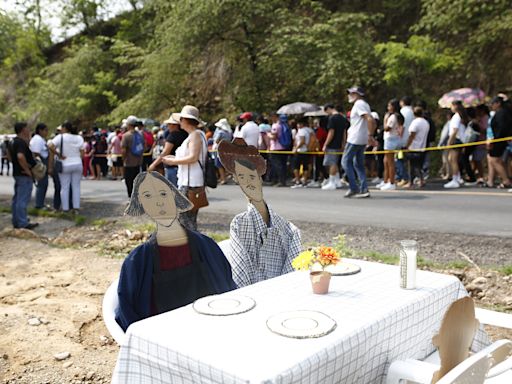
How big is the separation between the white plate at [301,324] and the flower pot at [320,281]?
30cm

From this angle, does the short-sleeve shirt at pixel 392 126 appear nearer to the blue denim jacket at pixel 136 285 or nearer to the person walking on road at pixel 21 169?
the person walking on road at pixel 21 169

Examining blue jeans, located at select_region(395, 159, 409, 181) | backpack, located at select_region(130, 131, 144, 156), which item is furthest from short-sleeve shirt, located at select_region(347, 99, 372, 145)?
backpack, located at select_region(130, 131, 144, 156)

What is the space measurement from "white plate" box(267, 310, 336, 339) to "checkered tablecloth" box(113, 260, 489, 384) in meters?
0.03

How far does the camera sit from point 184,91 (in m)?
23.9

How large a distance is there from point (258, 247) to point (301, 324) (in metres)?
1.36

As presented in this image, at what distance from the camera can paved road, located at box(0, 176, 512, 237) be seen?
757 cm

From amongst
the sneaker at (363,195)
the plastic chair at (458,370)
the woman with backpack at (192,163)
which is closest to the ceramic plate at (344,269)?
the plastic chair at (458,370)

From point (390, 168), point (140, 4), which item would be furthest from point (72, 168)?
point (140, 4)

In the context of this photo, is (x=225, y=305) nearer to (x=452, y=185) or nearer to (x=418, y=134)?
(x=418, y=134)

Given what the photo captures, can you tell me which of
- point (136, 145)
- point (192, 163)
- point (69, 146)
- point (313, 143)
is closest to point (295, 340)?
point (192, 163)

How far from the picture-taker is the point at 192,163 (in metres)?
6.09

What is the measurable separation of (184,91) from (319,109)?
903 cm

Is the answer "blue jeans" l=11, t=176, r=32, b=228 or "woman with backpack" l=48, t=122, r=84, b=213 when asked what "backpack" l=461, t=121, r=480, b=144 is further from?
"blue jeans" l=11, t=176, r=32, b=228

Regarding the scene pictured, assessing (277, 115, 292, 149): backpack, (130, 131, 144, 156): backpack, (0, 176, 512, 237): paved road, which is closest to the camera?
(0, 176, 512, 237): paved road
